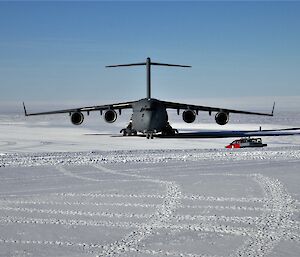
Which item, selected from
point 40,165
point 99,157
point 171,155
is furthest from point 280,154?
point 40,165

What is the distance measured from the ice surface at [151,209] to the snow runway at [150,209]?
0.02 meters

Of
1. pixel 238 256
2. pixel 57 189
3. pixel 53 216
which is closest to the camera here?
pixel 238 256

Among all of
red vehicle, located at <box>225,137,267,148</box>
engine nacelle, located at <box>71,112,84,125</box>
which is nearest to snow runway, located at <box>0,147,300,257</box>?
red vehicle, located at <box>225,137,267,148</box>

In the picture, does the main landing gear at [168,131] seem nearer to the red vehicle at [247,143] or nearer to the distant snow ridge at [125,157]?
the red vehicle at [247,143]

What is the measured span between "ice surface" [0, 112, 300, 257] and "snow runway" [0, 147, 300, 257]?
0.02m

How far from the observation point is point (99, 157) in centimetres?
2016

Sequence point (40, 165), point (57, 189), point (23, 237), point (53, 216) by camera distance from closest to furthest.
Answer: point (23, 237) < point (53, 216) < point (57, 189) < point (40, 165)

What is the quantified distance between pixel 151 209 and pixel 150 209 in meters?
0.02

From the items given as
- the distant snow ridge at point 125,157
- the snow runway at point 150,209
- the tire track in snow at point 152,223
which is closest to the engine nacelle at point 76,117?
the distant snow ridge at point 125,157

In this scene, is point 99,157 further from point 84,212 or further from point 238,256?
point 238,256

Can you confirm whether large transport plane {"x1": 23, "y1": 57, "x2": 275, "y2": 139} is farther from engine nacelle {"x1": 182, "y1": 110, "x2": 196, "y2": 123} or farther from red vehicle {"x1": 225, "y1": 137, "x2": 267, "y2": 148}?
red vehicle {"x1": 225, "y1": 137, "x2": 267, "y2": 148}

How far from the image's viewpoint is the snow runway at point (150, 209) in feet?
23.8

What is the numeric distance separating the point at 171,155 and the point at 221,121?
56.0 feet

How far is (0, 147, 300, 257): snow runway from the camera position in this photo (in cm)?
725
